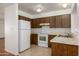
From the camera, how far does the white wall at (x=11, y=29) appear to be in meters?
1.47

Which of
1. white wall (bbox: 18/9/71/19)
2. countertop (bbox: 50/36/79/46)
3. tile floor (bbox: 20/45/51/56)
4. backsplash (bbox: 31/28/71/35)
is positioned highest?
white wall (bbox: 18/9/71/19)

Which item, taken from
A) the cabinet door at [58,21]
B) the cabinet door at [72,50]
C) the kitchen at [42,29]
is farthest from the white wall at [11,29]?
the cabinet door at [72,50]

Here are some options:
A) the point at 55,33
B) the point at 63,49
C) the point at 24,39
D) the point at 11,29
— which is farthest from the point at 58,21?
the point at 11,29

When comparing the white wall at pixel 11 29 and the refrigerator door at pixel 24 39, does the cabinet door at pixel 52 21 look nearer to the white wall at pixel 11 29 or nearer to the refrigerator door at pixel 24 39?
the refrigerator door at pixel 24 39

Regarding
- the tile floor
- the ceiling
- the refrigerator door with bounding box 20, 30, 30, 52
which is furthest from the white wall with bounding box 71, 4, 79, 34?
the refrigerator door with bounding box 20, 30, 30, 52

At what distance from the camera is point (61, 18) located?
1562 millimetres

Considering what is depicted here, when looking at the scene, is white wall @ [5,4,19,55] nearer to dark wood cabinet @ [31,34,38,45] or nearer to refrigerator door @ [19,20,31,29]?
refrigerator door @ [19,20,31,29]

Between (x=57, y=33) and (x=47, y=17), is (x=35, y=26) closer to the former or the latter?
(x=47, y=17)

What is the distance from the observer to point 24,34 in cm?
166

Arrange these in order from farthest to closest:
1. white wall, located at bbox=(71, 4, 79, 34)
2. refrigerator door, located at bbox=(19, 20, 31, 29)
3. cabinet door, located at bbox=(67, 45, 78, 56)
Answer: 1. refrigerator door, located at bbox=(19, 20, 31, 29)
2. cabinet door, located at bbox=(67, 45, 78, 56)
3. white wall, located at bbox=(71, 4, 79, 34)

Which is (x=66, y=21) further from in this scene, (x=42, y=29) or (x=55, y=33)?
(x=42, y=29)

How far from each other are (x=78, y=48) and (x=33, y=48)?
76 cm

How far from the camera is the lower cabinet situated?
1460mm

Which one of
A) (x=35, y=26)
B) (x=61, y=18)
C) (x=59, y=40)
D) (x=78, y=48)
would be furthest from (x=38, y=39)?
(x=78, y=48)
